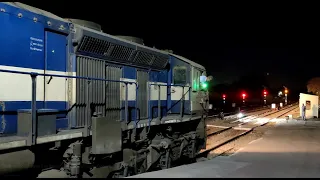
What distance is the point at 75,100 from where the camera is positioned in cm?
745

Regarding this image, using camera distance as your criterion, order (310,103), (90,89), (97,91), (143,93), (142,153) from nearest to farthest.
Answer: (90,89), (97,91), (142,153), (143,93), (310,103)

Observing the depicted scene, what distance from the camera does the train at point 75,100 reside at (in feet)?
19.2

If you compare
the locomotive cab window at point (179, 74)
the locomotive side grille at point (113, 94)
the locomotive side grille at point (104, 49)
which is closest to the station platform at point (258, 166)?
the locomotive side grille at point (113, 94)

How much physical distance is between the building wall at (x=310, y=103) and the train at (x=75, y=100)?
86.6 ft

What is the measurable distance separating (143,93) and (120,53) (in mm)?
1868

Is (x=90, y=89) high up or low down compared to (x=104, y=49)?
down

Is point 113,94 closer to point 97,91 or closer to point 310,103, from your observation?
point 97,91

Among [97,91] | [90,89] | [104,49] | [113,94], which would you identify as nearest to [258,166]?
[113,94]

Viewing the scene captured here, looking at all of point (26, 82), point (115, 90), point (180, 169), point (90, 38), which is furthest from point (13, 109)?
point (180, 169)

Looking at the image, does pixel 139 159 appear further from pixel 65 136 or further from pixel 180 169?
pixel 65 136

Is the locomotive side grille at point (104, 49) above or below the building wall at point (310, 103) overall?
above

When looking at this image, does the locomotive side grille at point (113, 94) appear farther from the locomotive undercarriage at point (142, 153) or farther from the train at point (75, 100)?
the locomotive undercarriage at point (142, 153)

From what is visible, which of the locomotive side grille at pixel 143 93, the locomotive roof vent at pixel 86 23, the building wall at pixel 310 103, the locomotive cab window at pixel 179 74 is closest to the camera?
the locomotive roof vent at pixel 86 23

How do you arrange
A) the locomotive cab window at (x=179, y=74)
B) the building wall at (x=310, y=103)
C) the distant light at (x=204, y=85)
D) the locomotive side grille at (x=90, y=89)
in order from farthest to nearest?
the building wall at (x=310, y=103) → the distant light at (x=204, y=85) → the locomotive cab window at (x=179, y=74) → the locomotive side grille at (x=90, y=89)
